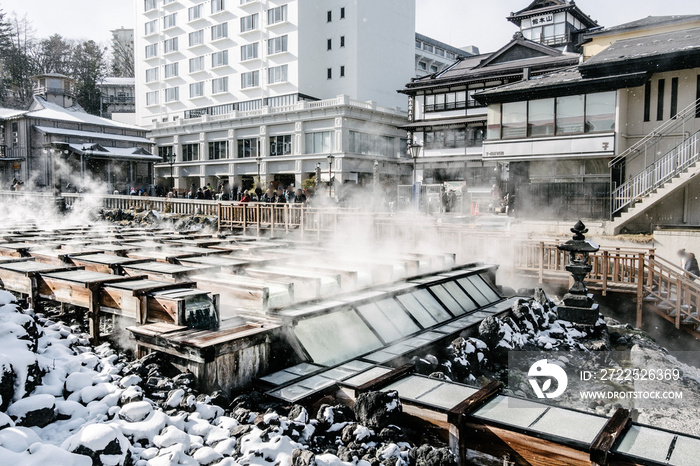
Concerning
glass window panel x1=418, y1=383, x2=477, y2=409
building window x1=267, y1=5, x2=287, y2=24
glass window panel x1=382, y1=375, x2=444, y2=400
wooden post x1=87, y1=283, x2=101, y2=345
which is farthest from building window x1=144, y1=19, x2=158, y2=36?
glass window panel x1=418, y1=383, x2=477, y2=409

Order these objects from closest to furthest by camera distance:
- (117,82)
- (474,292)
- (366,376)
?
(366,376) → (474,292) → (117,82)

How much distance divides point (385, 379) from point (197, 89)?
48798 mm

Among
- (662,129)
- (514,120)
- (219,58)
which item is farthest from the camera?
(219,58)

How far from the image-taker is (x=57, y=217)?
2180 cm

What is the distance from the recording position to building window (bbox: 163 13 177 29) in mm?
50156

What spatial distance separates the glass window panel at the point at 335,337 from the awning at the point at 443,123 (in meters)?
27.4

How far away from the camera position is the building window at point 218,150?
1716 inches

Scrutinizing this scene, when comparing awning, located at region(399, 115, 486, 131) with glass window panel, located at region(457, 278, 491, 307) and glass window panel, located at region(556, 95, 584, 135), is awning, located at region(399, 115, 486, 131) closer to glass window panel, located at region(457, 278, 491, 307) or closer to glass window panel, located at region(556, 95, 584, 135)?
glass window panel, located at region(556, 95, 584, 135)

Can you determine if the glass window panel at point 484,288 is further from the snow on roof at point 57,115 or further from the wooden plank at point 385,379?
the snow on roof at point 57,115

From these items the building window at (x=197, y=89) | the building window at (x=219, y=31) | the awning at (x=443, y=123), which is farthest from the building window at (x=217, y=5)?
the awning at (x=443, y=123)

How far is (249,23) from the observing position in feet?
144

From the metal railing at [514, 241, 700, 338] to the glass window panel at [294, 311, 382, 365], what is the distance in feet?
22.4

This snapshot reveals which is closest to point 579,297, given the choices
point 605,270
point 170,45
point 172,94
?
point 605,270

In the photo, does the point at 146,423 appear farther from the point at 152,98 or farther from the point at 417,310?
the point at 152,98
